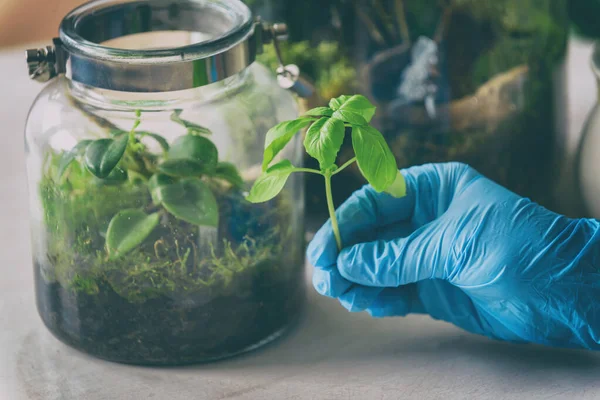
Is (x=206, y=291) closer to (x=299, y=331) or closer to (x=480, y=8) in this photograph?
(x=299, y=331)

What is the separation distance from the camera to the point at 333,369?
100 centimetres

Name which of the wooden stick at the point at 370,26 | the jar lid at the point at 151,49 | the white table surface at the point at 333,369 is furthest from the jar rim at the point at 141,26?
the white table surface at the point at 333,369

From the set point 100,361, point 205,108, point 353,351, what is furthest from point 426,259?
point 100,361

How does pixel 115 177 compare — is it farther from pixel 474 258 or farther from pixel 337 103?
pixel 474 258

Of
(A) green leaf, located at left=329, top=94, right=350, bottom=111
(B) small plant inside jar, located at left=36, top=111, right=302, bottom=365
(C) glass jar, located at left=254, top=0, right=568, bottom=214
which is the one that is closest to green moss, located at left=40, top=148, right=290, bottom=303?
(B) small plant inside jar, located at left=36, top=111, right=302, bottom=365

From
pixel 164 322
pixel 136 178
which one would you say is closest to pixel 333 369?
pixel 164 322

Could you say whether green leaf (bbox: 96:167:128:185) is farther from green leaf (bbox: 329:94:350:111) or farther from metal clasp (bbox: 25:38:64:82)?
green leaf (bbox: 329:94:350:111)

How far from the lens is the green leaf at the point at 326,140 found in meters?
0.79

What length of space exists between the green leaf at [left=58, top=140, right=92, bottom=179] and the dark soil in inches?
5.4

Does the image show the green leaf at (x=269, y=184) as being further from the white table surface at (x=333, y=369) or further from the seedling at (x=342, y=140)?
the white table surface at (x=333, y=369)

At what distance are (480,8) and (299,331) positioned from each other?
496 mm

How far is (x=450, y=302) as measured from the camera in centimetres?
100

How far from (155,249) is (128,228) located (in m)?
0.04

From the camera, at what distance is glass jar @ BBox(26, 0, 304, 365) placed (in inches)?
36.2
